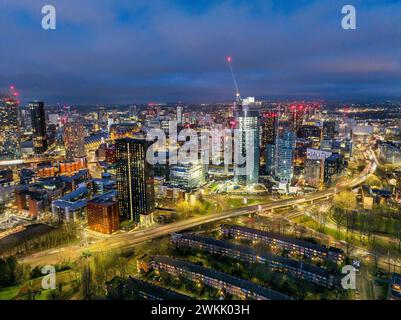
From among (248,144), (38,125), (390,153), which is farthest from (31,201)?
(390,153)

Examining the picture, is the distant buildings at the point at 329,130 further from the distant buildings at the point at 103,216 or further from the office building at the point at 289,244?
the distant buildings at the point at 103,216

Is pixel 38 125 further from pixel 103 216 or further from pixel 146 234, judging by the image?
pixel 146 234

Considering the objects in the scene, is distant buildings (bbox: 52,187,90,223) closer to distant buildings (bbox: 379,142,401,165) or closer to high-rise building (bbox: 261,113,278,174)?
high-rise building (bbox: 261,113,278,174)

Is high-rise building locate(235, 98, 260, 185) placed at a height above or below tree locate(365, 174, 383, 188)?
above

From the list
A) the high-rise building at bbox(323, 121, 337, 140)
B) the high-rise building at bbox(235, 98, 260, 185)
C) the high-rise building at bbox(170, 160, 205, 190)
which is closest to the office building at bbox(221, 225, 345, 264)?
the high-rise building at bbox(170, 160, 205, 190)

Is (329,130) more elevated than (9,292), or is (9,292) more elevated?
(329,130)

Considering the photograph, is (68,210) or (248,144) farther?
(248,144)

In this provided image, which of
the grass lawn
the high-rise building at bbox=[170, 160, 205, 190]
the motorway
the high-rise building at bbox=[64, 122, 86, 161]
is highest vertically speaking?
the high-rise building at bbox=[64, 122, 86, 161]
